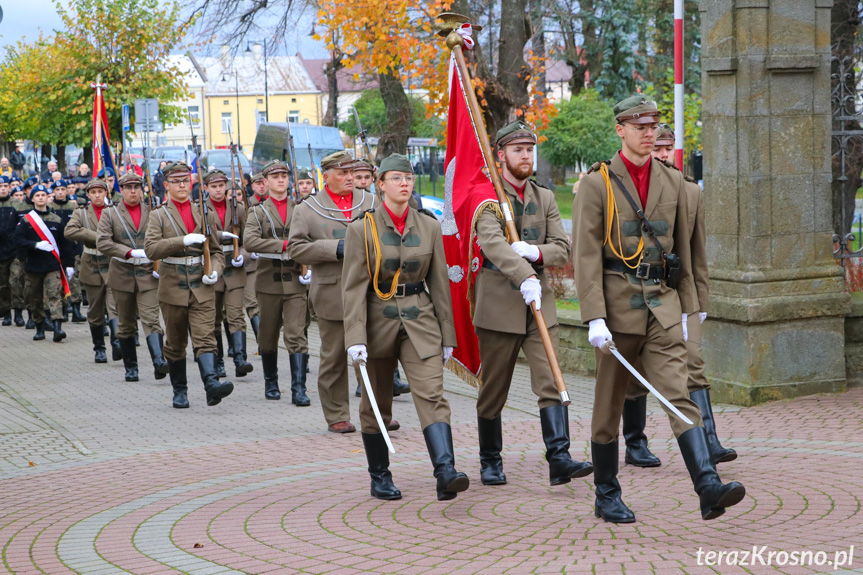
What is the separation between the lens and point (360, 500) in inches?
269

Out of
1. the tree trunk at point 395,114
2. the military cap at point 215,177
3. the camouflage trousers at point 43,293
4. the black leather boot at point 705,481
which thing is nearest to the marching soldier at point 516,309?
the black leather boot at point 705,481

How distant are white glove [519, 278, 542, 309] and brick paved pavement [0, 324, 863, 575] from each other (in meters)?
1.09

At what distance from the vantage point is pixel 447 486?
20.4 ft

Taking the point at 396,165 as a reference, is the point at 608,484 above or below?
below

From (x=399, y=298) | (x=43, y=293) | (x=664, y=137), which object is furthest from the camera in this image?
(x=43, y=293)

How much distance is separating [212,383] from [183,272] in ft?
3.28

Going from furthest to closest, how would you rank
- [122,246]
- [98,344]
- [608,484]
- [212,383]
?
[98,344]
[122,246]
[212,383]
[608,484]

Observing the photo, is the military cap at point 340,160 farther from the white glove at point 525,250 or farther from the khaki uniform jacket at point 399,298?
the white glove at point 525,250

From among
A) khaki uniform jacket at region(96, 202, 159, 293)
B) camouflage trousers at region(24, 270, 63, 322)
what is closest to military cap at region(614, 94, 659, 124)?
khaki uniform jacket at region(96, 202, 159, 293)

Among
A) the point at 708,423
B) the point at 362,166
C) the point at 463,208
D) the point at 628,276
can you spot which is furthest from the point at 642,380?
the point at 362,166

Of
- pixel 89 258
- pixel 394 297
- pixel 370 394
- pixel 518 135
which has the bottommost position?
pixel 370 394

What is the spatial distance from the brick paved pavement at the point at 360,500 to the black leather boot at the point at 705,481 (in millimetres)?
262

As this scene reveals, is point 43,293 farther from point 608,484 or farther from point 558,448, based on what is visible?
point 608,484

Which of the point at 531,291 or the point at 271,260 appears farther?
the point at 271,260
